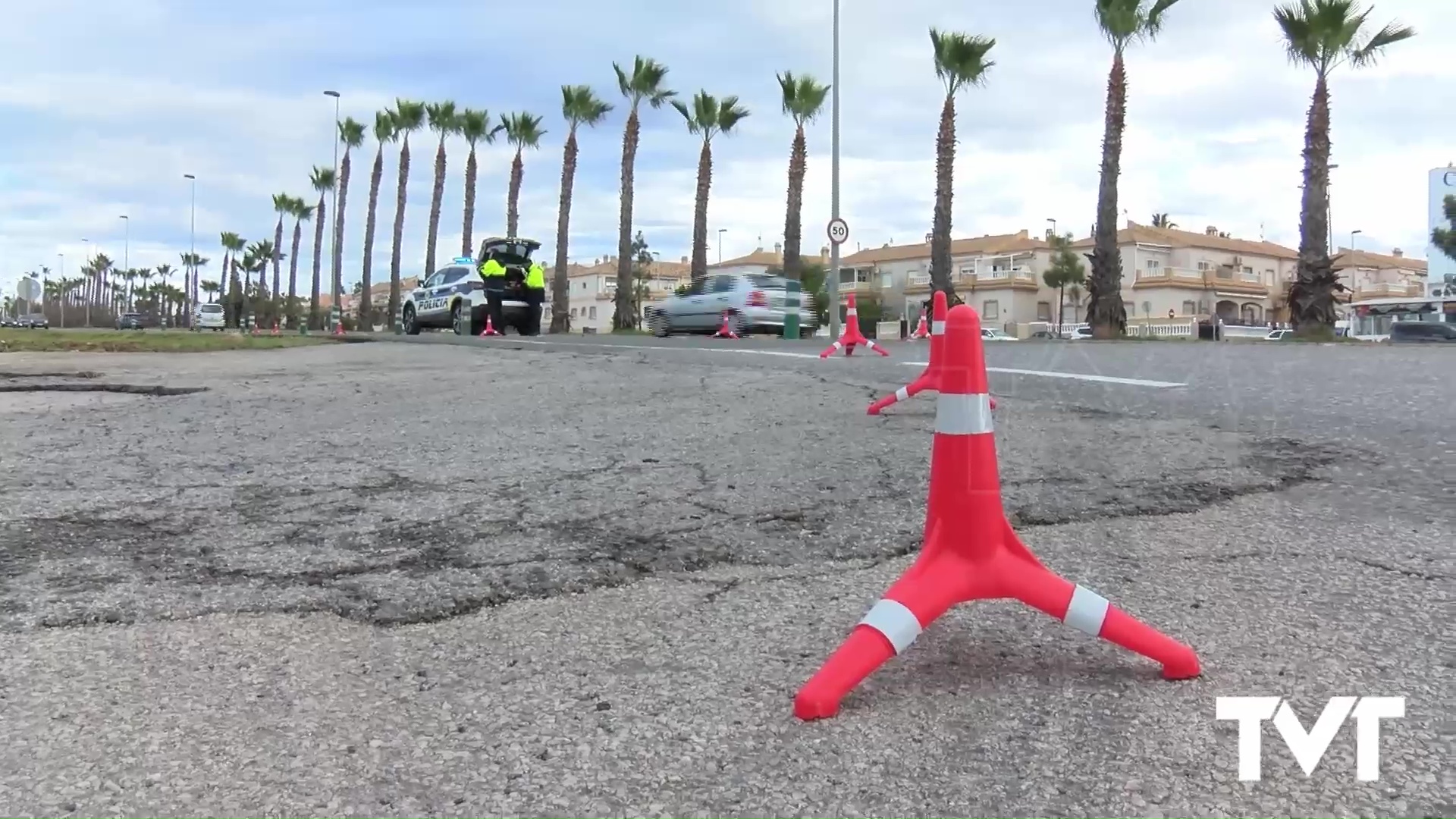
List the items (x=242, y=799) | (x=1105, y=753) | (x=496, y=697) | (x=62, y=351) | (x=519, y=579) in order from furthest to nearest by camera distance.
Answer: (x=62, y=351) → (x=519, y=579) → (x=496, y=697) → (x=1105, y=753) → (x=242, y=799)

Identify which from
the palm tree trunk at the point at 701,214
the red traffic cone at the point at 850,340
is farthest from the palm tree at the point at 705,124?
the red traffic cone at the point at 850,340

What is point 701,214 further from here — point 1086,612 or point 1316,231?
point 1086,612

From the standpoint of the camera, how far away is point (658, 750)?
239 centimetres

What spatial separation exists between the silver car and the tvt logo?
→ 21.8 m

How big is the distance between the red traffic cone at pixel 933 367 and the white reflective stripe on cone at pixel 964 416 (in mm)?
1993

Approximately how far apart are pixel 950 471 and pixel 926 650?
50 centimetres

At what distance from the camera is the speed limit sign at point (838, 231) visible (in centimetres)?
2603

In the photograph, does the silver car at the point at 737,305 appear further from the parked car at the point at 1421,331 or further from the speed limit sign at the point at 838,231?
the parked car at the point at 1421,331

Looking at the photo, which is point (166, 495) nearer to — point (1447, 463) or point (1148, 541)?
point (1148, 541)

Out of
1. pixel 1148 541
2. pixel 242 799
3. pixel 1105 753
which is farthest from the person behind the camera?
pixel 1148 541

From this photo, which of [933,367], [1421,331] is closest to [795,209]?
[1421,331]

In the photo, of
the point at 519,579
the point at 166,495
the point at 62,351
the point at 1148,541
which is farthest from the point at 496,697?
the point at 62,351

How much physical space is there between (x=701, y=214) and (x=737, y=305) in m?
16.9

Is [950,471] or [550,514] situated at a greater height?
[950,471]
